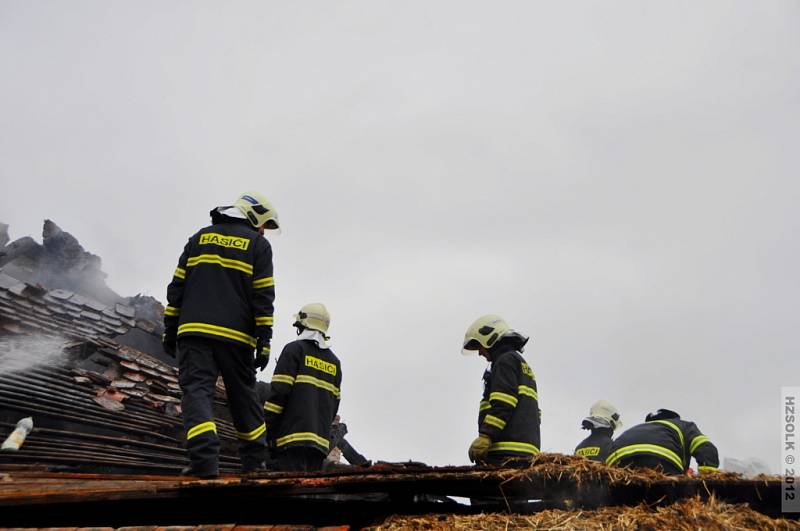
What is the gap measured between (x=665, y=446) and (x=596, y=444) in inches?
114

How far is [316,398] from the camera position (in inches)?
245

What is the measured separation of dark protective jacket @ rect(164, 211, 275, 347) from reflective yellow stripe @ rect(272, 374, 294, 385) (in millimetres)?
1014

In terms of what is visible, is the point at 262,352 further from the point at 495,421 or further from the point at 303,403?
the point at 495,421

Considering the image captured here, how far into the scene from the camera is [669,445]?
561 centimetres

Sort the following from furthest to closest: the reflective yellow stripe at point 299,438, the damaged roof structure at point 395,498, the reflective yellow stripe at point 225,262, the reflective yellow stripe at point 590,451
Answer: the reflective yellow stripe at point 590,451, the reflective yellow stripe at point 299,438, the reflective yellow stripe at point 225,262, the damaged roof structure at point 395,498

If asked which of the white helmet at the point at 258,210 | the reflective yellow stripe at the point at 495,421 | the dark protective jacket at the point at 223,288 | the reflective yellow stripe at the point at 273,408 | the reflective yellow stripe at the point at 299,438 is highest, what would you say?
the white helmet at the point at 258,210

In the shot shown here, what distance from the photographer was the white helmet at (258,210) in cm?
578

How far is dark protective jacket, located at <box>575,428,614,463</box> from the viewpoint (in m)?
8.18

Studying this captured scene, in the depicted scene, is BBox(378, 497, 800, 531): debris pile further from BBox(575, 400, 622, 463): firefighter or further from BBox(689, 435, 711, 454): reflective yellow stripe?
BBox(575, 400, 622, 463): firefighter

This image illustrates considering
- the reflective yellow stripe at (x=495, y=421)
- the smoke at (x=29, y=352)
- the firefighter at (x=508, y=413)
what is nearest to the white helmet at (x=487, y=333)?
the firefighter at (x=508, y=413)

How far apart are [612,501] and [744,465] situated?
6.47 metres

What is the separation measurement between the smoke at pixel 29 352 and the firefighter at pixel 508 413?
4.40 metres

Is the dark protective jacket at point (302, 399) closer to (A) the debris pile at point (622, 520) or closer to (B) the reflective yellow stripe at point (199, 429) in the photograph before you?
(B) the reflective yellow stripe at point (199, 429)

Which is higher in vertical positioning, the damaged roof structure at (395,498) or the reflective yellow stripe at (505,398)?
the reflective yellow stripe at (505,398)
